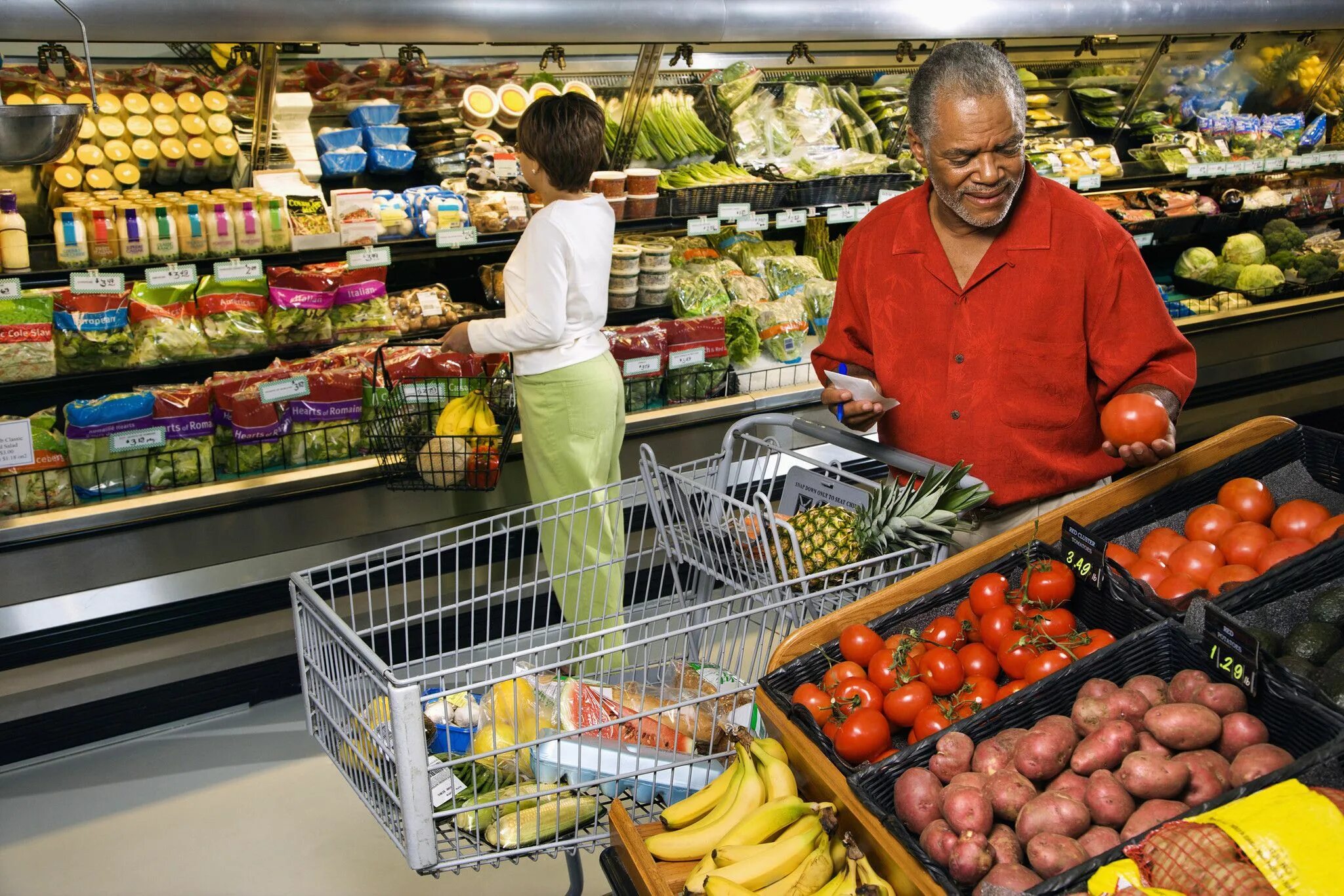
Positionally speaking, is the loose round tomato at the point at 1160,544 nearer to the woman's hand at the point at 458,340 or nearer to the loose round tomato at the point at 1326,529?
the loose round tomato at the point at 1326,529

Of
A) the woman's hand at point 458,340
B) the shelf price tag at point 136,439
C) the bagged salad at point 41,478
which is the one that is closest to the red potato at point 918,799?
the woman's hand at point 458,340

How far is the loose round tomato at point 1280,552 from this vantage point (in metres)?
1.94

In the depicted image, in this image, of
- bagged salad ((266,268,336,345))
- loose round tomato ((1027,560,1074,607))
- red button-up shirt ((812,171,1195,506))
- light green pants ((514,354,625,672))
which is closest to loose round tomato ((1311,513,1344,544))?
red button-up shirt ((812,171,1195,506))

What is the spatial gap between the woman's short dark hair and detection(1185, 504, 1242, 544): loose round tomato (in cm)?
194

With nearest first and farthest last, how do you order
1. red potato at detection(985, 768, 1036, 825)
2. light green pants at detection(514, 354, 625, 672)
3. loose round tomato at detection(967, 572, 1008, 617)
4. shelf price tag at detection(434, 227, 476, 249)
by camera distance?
red potato at detection(985, 768, 1036, 825)
loose round tomato at detection(967, 572, 1008, 617)
light green pants at detection(514, 354, 625, 672)
shelf price tag at detection(434, 227, 476, 249)

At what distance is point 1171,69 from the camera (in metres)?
5.54

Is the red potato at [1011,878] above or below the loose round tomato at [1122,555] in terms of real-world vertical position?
below

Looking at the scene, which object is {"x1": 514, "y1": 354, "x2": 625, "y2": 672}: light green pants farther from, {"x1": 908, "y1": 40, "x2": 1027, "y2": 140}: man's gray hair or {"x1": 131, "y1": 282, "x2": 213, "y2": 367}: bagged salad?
A: {"x1": 908, "y1": 40, "x2": 1027, "y2": 140}: man's gray hair

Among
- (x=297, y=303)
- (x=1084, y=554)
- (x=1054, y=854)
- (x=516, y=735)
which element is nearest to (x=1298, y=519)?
(x=1084, y=554)

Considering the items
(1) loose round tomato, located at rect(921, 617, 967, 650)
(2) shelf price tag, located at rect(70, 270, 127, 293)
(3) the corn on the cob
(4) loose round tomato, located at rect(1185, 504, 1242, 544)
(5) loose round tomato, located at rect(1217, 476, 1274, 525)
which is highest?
(2) shelf price tag, located at rect(70, 270, 127, 293)

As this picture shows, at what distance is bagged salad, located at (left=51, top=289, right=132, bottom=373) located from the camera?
3383 millimetres

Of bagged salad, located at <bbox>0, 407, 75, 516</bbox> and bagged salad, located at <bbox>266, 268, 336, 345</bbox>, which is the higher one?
bagged salad, located at <bbox>266, 268, 336, 345</bbox>

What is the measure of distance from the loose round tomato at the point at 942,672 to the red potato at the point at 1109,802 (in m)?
0.37

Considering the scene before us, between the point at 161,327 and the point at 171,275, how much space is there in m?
0.25
